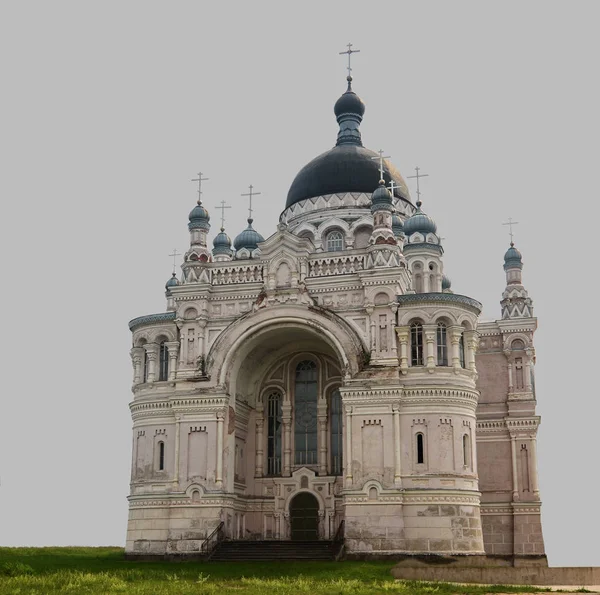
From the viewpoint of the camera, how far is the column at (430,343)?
3003 cm

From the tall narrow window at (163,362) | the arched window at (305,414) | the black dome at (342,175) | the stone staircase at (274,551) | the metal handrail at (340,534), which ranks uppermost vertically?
the black dome at (342,175)

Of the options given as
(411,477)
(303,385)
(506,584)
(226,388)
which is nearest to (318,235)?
(303,385)

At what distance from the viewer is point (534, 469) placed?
3662 centimetres

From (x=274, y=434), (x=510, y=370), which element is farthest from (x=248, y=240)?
(x=510, y=370)

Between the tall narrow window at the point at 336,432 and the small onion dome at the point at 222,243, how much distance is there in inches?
453

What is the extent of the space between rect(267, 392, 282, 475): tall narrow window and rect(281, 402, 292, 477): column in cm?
41

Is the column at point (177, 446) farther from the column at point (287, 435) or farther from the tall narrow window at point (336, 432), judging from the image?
the tall narrow window at point (336, 432)

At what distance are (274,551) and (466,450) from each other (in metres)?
7.45

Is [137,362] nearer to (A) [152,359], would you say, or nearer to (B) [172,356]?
(A) [152,359]

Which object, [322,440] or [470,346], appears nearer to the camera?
[470,346]

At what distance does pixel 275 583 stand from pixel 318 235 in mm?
20732

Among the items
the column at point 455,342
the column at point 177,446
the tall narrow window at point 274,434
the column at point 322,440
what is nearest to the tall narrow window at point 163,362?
the column at point 177,446

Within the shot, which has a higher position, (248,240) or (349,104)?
(349,104)

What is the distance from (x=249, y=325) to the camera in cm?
3219
